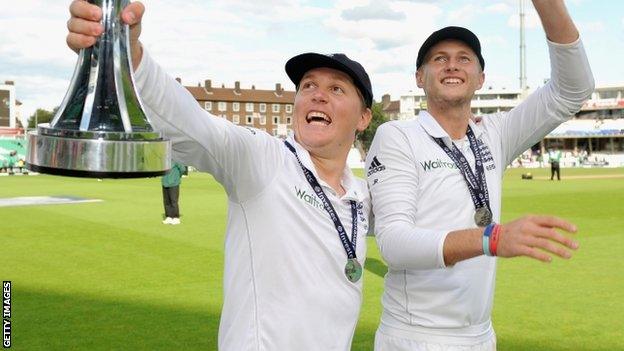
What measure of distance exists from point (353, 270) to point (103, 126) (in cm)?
150

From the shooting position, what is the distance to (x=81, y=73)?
1.26 m

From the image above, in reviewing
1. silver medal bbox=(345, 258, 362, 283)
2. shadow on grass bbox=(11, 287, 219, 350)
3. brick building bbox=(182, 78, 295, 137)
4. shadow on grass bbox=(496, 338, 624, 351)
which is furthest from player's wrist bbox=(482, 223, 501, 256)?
brick building bbox=(182, 78, 295, 137)

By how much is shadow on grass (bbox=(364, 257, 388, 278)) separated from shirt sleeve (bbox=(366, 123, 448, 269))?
6688 millimetres

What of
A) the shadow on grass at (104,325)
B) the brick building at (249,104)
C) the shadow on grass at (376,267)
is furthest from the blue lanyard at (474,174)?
the brick building at (249,104)

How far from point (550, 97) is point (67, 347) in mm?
4688

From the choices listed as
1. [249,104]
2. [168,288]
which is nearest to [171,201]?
[168,288]

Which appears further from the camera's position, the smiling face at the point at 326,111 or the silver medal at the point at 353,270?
the smiling face at the point at 326,111

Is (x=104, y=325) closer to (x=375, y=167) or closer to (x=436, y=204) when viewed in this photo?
(x=375, y=167)

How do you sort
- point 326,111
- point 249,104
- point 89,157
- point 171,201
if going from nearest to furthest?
1. point 89,157
2. point 326,111
3. point 171,201
4. point 249,104

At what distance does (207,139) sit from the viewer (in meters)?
2.12

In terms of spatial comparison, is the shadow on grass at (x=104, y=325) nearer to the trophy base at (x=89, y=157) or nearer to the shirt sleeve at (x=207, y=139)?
the shirt sleeve at (x=207, y=139)

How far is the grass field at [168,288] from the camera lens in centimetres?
651

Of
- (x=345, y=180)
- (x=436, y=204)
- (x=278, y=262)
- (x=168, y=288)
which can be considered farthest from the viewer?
(x=168, y=288)

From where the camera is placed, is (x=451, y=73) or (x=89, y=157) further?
→ (x=451, y=73)
